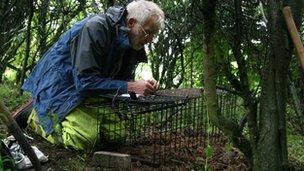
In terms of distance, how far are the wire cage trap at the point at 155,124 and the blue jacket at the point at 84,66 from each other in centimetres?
15

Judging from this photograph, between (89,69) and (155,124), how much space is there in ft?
2.76

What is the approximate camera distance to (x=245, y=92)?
2.95 metres

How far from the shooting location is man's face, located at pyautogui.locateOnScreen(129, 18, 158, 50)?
3379mm

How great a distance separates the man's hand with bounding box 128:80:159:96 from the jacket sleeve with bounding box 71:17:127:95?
47 mm

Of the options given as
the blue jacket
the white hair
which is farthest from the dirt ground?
the white hair

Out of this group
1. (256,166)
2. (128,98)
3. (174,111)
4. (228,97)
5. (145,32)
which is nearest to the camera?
(256,166)

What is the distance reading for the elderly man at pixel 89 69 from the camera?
3285 mm

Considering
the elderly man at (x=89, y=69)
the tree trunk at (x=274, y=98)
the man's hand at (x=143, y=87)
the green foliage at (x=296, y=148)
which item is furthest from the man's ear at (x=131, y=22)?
the green foliage at (x=296, y=148)

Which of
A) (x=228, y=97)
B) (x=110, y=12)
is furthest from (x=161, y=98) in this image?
(x=228, y=97)

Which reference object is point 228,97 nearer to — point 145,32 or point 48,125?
point 145,32

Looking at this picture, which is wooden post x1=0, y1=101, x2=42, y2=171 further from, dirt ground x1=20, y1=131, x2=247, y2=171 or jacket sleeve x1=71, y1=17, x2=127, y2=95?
jacket sleeve x1=71, y1=17, x2=127, y2=95

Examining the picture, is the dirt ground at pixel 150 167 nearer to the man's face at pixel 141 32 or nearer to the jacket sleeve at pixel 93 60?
the jacket sleeve at pixel 93 60

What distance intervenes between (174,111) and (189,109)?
0.34 ft

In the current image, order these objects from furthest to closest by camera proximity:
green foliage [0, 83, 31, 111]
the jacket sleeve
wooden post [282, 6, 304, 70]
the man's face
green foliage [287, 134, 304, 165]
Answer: green foliage [0, 83, 31, 111]
green foliage [287, 134, 304, 165]
the man's face
the jacket sleeve
wooden post [282, 6, 304, 70]
